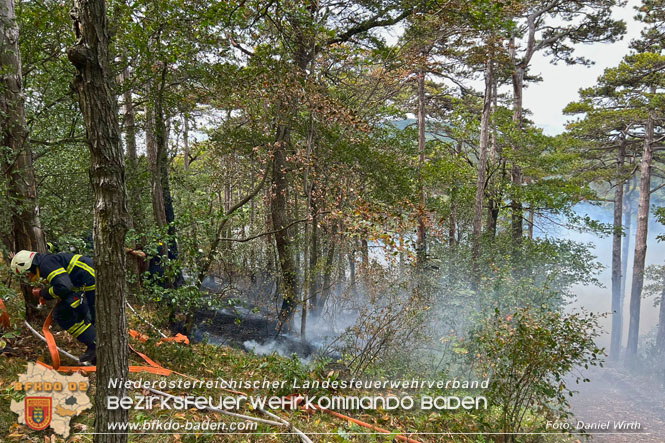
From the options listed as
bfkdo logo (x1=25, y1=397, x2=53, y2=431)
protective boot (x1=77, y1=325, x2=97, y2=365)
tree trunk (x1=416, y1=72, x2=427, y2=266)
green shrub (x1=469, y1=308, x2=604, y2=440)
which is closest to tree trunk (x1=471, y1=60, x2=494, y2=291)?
tree trunk (x1=416, y1=72, x2=427, y2=266)

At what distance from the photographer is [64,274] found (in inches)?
146

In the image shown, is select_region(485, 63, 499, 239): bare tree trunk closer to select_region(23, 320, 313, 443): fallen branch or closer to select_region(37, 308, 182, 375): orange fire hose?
select_region(23, 320, 313, 443): fallen branch

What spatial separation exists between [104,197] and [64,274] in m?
2.53

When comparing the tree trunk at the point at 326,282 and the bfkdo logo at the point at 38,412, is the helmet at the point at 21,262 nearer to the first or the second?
the bfkdo logo at the point at 38,412

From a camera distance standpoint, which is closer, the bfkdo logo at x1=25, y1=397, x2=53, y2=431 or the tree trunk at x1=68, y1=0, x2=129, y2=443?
the tree trunk at x1=68, y1=0, x2=129, y2=443

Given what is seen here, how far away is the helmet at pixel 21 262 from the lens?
3.57 meters

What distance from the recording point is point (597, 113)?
1351 centimetres

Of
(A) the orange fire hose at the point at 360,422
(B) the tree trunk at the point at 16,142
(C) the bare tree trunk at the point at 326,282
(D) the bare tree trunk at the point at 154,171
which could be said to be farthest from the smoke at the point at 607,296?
(B) the tree trunk at the point at 16,142

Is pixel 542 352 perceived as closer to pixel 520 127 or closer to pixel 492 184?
pixel 492 184

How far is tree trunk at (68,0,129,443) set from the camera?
70.5 inches

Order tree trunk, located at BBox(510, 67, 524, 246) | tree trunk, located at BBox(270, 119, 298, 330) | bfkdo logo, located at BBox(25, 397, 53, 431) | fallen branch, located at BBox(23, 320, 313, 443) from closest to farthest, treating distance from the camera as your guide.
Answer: bfkdo logo, located at BBox(25, 397, 53, 431) → fallen branch, located at BBox(23, 320, 313, 443) → tree trunk, located at BBox(270, 119, 298, 330) → tree trunk, located at BBox(510, 67, 524, 246)

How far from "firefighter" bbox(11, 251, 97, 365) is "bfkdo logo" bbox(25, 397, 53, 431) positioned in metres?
0.72

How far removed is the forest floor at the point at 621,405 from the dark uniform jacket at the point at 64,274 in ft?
37.6

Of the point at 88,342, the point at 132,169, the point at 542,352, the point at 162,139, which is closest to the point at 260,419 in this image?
the point at 88,342
